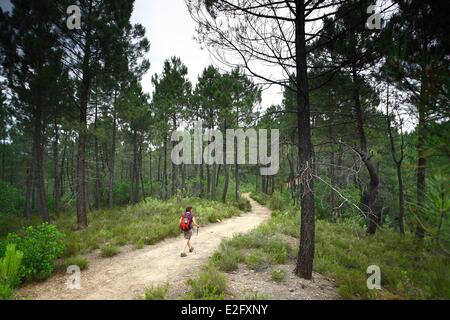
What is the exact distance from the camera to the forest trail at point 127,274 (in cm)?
551

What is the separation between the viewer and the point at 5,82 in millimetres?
12500

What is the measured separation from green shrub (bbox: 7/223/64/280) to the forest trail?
294 millimetres

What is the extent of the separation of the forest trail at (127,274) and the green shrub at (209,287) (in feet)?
3.09

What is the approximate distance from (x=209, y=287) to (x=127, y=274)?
2852mm

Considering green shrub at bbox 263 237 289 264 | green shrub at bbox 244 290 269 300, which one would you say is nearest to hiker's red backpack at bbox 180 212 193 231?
green shrub at bbox 263 237 289 264

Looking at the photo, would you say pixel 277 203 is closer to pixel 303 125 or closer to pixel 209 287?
pixel 303 125

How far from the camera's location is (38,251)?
6.53 m

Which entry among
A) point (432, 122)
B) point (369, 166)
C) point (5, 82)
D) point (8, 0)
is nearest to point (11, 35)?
point (8, 0)

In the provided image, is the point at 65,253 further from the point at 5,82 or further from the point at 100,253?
the point at 5,82
